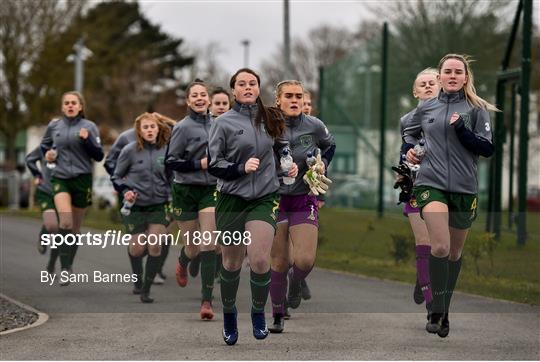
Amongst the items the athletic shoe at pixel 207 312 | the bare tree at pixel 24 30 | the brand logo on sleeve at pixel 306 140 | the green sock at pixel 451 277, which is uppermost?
the bare tree at pixel 24 30

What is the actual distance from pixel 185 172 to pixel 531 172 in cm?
1992

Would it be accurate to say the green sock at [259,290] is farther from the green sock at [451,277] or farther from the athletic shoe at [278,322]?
the green sock at [451,277]

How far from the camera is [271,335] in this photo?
10.4 m

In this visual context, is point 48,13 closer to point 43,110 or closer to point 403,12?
point 43,110

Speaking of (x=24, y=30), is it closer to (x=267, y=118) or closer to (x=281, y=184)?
(x=281, y=184)

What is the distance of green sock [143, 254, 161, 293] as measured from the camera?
13.0 m

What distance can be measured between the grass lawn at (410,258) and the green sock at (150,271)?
367 cm

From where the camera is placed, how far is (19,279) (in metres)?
15.1

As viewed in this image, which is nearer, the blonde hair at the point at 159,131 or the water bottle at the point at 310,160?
the water bottle at the point at 310,160

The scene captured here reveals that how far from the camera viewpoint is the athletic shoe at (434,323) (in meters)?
10.1

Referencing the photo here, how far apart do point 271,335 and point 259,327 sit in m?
0.68

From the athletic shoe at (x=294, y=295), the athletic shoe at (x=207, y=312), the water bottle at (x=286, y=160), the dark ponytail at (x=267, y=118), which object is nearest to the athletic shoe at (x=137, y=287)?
the athletic shoe at (x=207, y=312)

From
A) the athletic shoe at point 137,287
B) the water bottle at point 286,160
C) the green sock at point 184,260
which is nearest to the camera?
the water bottle at point 286,160

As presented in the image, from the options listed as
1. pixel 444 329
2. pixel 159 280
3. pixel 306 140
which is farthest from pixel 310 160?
pixel 159 280
